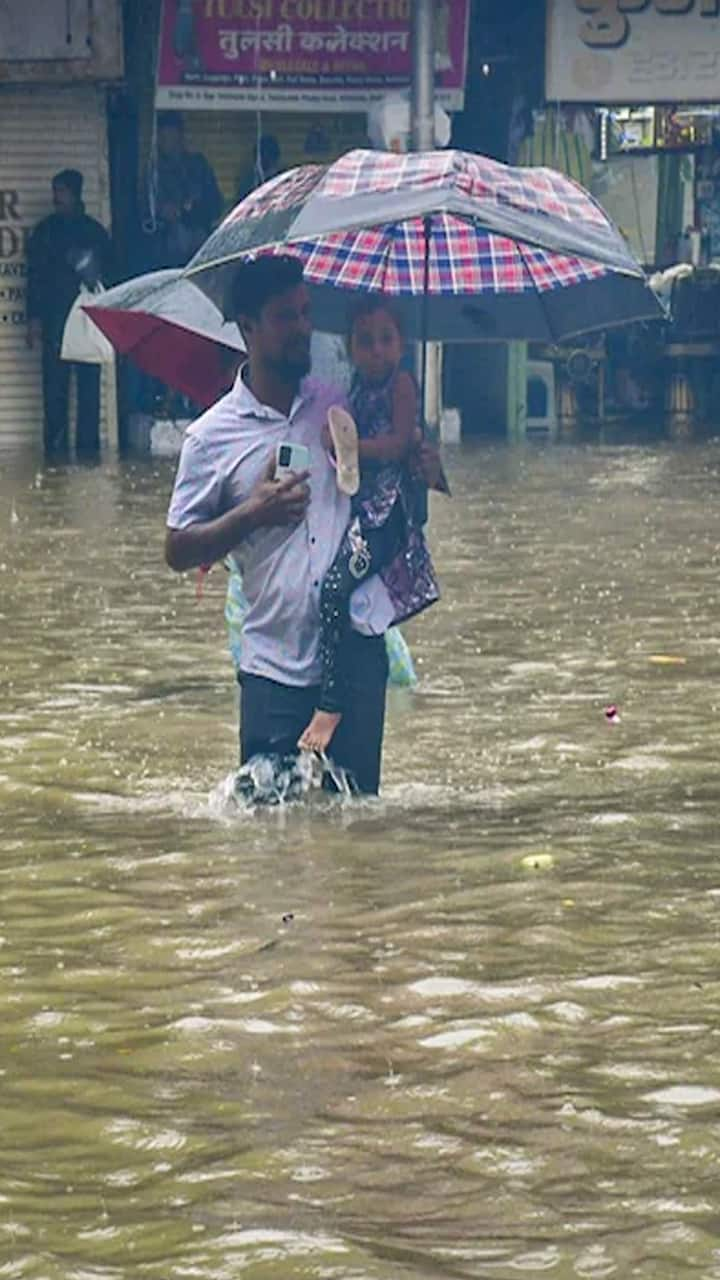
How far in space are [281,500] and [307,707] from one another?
60 centimetres

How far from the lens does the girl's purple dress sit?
7.86 meters

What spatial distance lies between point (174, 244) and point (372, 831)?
17.1 m

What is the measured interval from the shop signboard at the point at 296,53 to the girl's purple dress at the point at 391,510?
1672 cm

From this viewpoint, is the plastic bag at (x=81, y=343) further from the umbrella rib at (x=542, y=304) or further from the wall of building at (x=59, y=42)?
the umbrella rib at (x=542, y=304)

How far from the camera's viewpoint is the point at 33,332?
24141 millimetres

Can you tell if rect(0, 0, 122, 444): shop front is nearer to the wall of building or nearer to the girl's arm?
the wall of building

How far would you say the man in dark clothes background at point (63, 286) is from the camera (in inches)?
906

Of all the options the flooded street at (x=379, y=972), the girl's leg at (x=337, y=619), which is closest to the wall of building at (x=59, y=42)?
the flooded street at (x=379, y=972)

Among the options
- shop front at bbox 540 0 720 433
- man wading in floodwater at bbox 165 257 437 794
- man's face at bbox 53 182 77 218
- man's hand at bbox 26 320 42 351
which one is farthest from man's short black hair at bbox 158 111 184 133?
man wading in floodwater at bbox 165 257 437 794

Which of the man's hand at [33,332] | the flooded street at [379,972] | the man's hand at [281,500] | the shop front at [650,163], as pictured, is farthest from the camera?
the shop front at [650,163]

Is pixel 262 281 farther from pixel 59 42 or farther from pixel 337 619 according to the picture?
pixel 59 42

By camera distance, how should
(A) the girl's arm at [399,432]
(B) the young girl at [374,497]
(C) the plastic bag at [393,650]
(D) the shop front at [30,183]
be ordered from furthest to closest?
(D) the shop front at [30,183], (C) the plastic bag at [393,650], (A) the girl's arm at [399,432], (B) the young girl at [374,497]

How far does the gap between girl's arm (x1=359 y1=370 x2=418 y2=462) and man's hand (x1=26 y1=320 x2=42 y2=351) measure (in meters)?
16.3

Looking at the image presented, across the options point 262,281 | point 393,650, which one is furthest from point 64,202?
point 262,281
